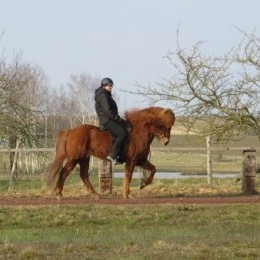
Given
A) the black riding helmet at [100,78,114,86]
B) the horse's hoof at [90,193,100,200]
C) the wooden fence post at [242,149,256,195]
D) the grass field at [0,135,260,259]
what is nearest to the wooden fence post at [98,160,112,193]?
the horse's hoof at [90,193,100,200]

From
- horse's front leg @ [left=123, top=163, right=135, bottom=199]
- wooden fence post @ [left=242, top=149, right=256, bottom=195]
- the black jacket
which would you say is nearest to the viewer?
the black jacket

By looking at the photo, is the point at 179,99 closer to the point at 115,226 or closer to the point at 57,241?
the point at 115,226

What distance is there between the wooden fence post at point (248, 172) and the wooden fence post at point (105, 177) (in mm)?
3696

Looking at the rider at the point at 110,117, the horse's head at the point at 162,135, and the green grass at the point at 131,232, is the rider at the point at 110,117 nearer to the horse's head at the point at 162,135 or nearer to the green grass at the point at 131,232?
the horse's head at the point at 162,135

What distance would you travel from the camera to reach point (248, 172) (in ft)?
66.6

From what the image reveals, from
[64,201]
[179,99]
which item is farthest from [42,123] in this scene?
[64,201]

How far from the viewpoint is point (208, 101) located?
2134 centimetres

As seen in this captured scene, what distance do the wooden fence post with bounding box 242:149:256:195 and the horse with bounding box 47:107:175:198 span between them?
3.29 meters

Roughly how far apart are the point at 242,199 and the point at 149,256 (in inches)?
328

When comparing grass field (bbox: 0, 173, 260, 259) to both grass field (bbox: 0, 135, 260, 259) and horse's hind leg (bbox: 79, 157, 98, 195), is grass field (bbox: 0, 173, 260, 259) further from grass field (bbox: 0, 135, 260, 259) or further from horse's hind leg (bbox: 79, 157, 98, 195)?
horse's hind leg (bbox: 79, 157, 98, 195)

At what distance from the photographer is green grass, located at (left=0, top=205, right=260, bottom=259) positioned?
973 cm

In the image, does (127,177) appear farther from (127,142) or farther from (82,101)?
(82,101)

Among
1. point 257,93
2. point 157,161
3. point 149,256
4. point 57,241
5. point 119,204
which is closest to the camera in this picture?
point 149,256

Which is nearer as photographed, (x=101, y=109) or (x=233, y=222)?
(x=233, y=222)
